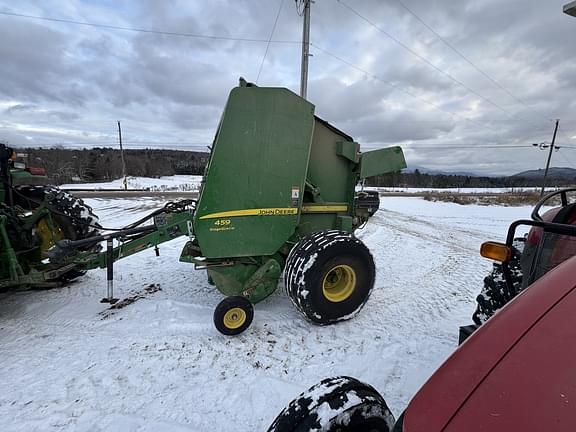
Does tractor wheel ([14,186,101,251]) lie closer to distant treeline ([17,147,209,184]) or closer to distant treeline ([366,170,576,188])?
distant treeline ([17,147,209,184])

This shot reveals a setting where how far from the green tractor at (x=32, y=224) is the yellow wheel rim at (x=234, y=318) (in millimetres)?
1833

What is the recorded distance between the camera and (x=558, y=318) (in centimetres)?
93

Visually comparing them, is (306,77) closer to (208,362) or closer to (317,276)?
(317,276)

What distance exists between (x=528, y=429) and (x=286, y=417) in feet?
3.15

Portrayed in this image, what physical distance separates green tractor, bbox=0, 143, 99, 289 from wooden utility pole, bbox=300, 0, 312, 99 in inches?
308

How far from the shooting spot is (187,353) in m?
2.88

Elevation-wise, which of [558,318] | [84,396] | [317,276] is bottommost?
[84,396]

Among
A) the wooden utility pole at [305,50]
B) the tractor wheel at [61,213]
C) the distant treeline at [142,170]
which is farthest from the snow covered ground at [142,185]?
the tractor wheel at [61,213]

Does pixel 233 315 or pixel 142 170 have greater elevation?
pixel 142 170

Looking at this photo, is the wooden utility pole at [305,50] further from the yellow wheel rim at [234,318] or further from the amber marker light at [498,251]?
the amber marker light at [498,251]

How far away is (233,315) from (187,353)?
1.69 ft

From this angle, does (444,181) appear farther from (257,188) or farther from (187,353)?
(187,353)

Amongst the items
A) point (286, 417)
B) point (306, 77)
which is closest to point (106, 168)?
point (306, 77)

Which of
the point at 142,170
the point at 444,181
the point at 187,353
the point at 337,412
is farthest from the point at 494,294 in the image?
the point at 444,181
